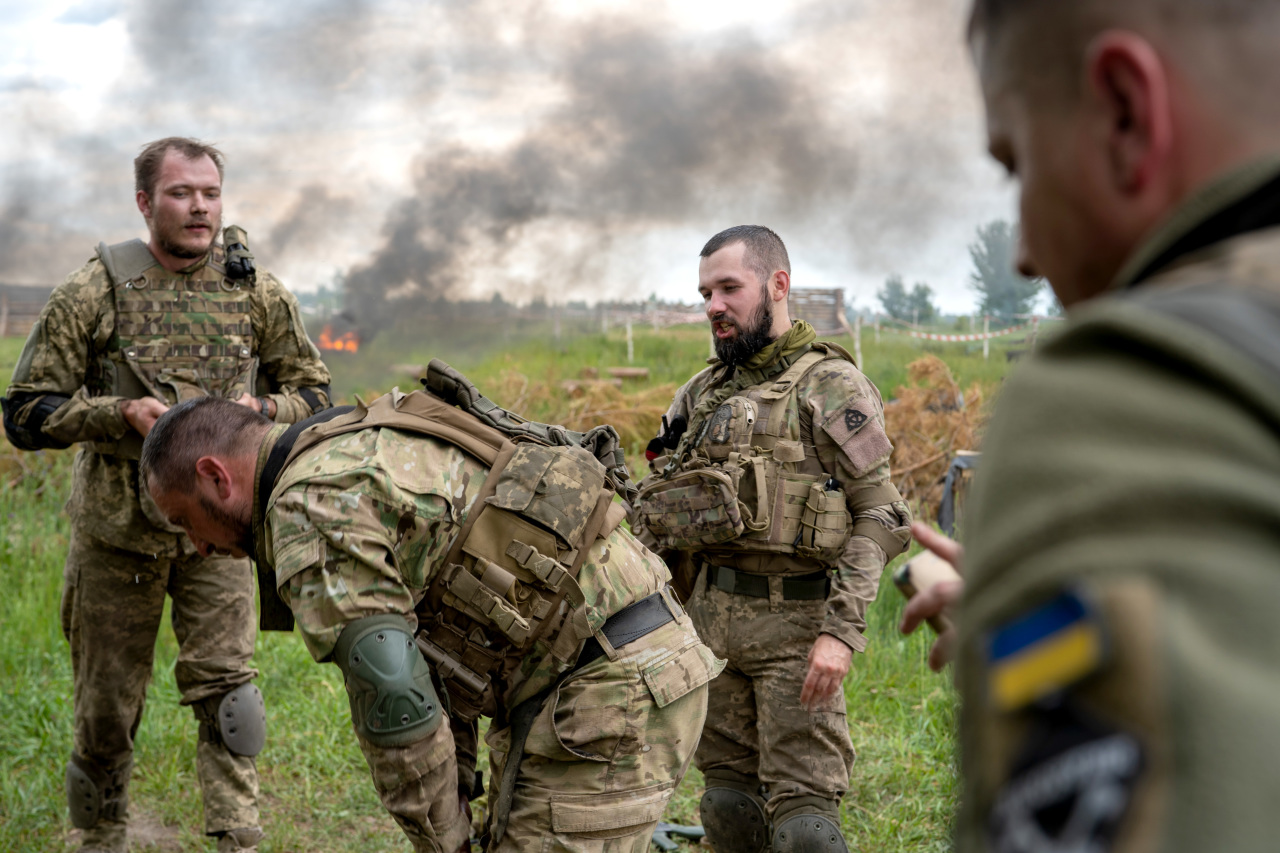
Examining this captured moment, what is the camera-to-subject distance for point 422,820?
2328 mm

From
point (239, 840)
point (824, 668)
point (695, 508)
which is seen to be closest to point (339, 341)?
point (239, 840)

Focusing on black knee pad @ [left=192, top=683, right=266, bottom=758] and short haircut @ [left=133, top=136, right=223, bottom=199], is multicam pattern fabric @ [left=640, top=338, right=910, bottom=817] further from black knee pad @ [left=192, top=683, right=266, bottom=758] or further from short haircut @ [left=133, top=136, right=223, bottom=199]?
short haircut @ [left=133, top=136, right=223, bottom=199]

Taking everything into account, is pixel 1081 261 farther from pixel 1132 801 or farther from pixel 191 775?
pixel 191 775

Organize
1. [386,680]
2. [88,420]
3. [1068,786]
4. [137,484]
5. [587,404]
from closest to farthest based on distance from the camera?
[1068,786], [386,680], [88,420], [137,484], [587,404]

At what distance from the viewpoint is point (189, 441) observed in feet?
8.20

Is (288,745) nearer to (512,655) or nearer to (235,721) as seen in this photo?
(235,721)

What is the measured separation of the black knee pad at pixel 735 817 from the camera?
3547 mm

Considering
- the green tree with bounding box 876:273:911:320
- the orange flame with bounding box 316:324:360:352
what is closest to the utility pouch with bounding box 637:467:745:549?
the orange flame with bounding box 316:324:360:352

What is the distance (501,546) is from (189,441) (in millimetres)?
815

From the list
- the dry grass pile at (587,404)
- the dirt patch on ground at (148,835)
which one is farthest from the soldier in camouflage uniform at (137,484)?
the dry grass pile at (587,404)

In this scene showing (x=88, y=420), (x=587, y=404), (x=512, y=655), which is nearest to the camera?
(x=512, y=655)

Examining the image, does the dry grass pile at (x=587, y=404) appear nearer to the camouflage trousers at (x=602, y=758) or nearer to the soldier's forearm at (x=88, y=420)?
the soldier's forearm at (x=88, y=420)

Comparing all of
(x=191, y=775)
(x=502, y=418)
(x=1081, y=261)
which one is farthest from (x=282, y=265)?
(x=1081, y=261)

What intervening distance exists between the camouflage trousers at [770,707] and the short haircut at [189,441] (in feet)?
5.82
